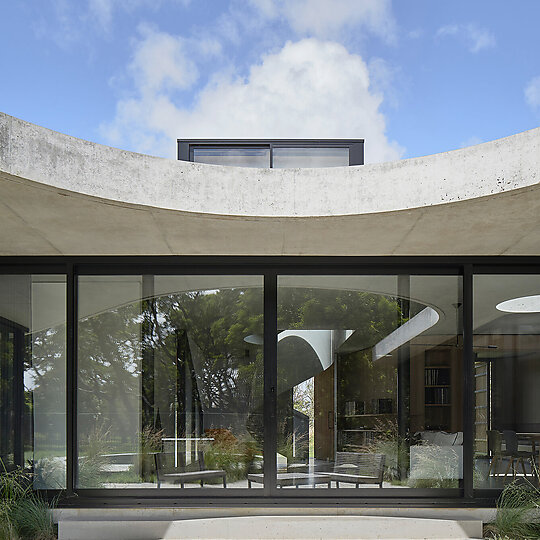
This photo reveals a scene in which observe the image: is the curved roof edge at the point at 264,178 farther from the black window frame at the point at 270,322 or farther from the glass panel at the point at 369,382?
the glass panel at the point at 369,382

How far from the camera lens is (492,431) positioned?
637 cm

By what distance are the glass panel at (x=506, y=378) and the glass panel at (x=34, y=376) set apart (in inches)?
161

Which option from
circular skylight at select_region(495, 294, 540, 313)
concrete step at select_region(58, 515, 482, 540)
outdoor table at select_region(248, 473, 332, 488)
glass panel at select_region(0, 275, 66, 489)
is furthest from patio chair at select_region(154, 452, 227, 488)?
circular skylight at select_region(495, 294, 540, 313)

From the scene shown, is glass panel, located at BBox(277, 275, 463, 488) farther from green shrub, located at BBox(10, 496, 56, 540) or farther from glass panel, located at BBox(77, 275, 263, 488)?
green shrub, located at BBox(10, 496, 56, 540)

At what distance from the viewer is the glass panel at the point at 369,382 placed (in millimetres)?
6348

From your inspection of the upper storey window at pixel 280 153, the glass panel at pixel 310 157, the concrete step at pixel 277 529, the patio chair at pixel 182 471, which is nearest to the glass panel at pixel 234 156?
the upper storey window at pixel 280 153

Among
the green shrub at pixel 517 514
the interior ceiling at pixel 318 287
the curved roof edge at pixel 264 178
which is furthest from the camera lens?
the interior ceiling at pixel 318 287

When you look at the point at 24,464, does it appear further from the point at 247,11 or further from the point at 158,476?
the point at 247,11

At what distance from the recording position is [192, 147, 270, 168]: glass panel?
36.2 feet

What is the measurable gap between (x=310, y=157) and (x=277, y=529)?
6814 mm

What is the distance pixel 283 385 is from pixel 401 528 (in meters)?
1.68

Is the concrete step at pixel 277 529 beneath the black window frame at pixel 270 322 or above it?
beneath

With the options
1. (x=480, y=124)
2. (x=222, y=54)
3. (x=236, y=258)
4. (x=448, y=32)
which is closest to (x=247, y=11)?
(x=222, y=54)

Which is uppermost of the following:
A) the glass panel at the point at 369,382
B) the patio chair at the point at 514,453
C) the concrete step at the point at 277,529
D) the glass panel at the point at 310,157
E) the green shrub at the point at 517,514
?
the glass panel at the point at 310,157
